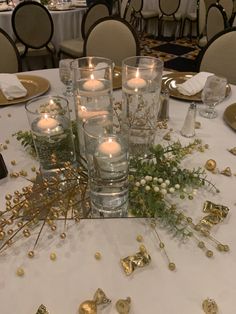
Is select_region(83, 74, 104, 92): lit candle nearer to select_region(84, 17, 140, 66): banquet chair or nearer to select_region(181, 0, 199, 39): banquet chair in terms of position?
select_region(84, 17, 140, 66): banquet chair

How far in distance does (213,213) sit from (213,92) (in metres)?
0.48

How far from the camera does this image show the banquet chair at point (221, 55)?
145 centimetres

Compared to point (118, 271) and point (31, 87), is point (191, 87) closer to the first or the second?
point (31, 87)

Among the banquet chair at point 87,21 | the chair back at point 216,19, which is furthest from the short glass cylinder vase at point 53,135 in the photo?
the chair back at point 216,19

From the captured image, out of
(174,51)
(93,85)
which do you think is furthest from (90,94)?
(174,51)

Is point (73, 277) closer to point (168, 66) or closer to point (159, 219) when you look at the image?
point (159, 219)

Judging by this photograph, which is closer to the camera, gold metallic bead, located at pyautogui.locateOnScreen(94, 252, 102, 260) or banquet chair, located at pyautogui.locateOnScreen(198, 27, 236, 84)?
gold metallic bead, located at pyautogui.locateOnScreen(94, 252, 102, 260)

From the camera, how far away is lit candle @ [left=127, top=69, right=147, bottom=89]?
752 millimetres

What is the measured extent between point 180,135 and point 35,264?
553mm

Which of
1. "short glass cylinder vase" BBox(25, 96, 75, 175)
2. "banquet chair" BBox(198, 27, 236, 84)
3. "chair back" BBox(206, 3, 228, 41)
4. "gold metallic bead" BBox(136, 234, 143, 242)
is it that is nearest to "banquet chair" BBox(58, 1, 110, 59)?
"chair back" BBox(206, 3, 228, 41)

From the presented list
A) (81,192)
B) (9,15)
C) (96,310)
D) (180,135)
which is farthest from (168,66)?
(96,310)

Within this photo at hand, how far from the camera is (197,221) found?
62 centimetres

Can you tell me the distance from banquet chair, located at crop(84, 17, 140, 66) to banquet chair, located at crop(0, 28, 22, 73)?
391 mm

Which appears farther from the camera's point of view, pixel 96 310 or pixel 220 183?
pixel 220 183
